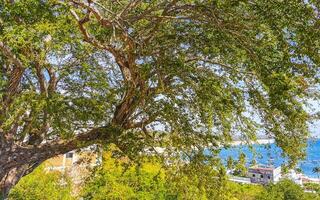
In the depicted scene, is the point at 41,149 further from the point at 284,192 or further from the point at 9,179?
the point at 284,192

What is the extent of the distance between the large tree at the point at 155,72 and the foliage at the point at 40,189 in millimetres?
9288

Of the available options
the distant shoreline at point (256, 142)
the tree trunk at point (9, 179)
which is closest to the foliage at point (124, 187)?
the tree trunk at point (9, 179)

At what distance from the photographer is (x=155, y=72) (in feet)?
22.7

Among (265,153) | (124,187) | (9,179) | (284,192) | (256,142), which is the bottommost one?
(9,179)

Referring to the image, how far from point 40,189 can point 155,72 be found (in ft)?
41.7

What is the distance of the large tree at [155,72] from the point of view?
511 cm

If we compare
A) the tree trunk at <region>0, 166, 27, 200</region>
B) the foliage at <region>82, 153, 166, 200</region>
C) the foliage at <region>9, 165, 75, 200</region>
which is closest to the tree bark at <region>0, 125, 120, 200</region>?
the tree trunk at <region>0, 166, 27, 200</region>

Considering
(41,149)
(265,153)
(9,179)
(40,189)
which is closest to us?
(265,153)

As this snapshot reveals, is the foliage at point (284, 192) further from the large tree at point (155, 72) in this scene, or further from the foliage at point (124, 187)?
the large tree at point (155, 72)

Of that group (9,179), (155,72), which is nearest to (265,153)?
(155,72)

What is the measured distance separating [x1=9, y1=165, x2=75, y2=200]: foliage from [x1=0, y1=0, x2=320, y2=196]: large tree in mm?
9288

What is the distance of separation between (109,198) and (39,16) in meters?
13.9

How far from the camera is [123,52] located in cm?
667

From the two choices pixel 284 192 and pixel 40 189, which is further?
pixel 284 192
